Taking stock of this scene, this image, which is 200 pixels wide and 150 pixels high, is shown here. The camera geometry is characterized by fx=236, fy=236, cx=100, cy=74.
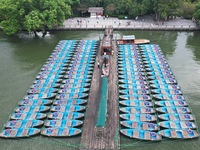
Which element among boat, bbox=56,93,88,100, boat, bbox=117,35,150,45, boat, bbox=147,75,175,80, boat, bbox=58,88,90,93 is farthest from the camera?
boat, bbox=117,35,150,45

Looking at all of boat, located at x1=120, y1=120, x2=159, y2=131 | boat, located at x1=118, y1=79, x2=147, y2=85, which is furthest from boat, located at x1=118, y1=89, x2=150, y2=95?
boat, located at x1=120, y1=120, x2=159, y2=131

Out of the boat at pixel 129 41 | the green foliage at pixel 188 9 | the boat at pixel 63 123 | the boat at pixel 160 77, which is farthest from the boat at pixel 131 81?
the green foliage at pixel 188 9

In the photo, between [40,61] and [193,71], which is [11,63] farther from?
[193,71]

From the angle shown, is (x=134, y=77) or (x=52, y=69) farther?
(x=52, y=69)

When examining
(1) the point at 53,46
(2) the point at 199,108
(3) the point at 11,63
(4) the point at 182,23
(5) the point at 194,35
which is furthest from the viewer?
(4) the point at 182,23

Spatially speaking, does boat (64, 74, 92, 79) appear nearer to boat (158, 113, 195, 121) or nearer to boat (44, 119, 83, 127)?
boat (44, 119, 83, 127)

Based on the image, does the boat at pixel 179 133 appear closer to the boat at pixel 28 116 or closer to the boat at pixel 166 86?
the boat at pixel 166 86

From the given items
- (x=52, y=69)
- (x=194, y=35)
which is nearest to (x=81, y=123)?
(x=52, y=69)
